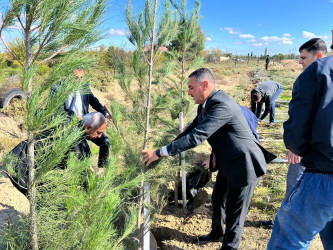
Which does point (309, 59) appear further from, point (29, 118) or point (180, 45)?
point (180, 45)

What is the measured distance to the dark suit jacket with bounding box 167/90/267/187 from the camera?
78.7 inches

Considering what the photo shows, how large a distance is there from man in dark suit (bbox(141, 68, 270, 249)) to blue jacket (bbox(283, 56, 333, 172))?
0.73 m

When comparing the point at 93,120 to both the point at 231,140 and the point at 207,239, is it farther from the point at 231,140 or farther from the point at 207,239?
the point at 207,239

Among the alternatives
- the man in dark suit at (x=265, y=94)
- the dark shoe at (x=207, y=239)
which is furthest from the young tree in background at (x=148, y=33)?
the man in dark suit at (x=265, y=94)

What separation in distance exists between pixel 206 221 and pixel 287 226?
186 cm

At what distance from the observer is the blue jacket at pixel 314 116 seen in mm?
1186

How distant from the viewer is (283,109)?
970 centimetres

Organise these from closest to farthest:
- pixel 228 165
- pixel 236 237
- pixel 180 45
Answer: pixel 228 165 < pixel 236 237 < pixel 180 45

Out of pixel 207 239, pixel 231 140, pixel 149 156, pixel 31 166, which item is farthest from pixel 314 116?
pixel 207 239

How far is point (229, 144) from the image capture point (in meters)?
2.14

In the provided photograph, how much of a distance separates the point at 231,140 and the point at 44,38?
164 cm

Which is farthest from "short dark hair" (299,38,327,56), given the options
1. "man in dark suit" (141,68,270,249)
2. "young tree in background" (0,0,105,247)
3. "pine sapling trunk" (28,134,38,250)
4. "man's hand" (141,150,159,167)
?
"pine sapling trunk" (28,134,38,250)

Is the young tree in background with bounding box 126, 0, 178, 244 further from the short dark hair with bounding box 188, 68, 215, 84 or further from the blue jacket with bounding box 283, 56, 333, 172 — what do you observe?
the blue jacket with bounding box 283, 56, 333, 172

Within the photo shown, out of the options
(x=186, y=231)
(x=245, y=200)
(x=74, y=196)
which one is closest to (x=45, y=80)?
(x=74, y=196)
